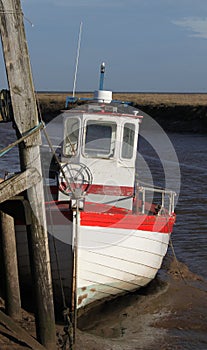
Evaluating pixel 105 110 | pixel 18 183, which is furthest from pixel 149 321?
pixel 18 183

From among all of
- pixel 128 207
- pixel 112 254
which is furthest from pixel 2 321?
pixel 128 207

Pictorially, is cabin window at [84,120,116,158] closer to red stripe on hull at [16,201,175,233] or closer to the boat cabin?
the boat cabin

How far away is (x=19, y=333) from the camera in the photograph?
6906 mm

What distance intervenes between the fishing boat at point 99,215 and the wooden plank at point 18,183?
165 centimetres

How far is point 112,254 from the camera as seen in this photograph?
8656mm

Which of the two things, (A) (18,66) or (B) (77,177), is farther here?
(B) (77,177)

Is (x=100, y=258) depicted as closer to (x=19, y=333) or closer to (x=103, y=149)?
(x=19, y=333)

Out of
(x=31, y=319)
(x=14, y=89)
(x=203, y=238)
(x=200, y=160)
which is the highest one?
(x=14, y=89)

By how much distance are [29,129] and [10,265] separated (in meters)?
2.11

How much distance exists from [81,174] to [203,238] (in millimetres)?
5153

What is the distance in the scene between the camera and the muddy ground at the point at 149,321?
786cm

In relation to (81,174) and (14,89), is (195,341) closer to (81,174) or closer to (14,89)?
(81,174)

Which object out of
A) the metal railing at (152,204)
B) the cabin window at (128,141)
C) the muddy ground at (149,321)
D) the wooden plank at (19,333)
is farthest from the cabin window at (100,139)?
the wooden plank at (19,333)

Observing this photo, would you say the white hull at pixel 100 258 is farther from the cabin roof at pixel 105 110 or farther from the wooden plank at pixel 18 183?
the cabin roof at pixel 105 110
